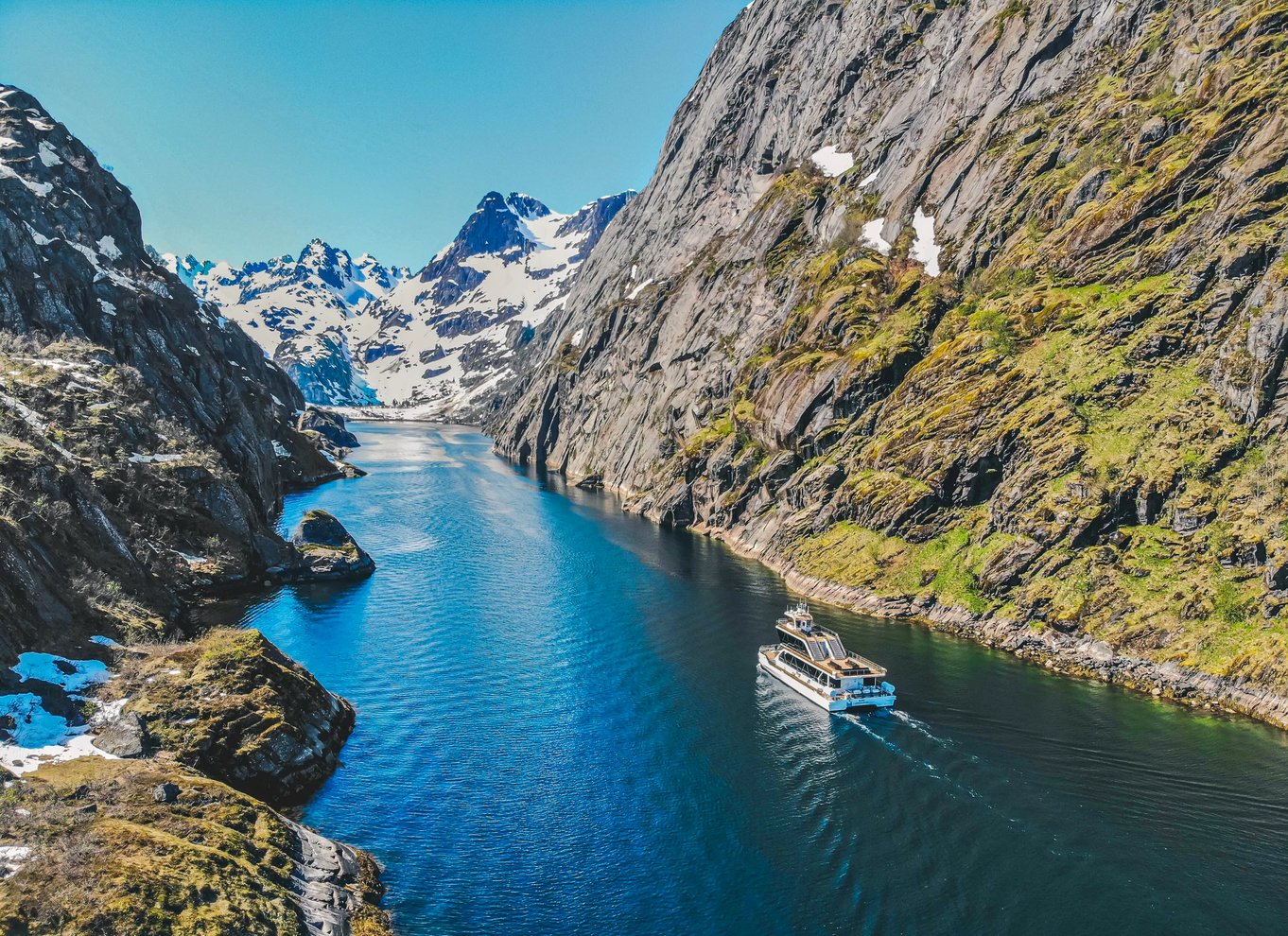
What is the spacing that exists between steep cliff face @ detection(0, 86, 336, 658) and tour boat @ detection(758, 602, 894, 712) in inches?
1855

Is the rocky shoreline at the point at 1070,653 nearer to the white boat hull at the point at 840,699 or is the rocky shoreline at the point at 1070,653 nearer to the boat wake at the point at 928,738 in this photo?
the white boat hull at the point at 840,699

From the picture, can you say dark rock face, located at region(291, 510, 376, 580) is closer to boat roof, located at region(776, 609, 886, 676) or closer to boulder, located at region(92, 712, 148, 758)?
boulder, located at region(92, 712, 148, 758)

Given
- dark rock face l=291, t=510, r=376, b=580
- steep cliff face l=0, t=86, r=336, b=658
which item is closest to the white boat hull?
steep cliff face l=0, t=86, r=336, b=658

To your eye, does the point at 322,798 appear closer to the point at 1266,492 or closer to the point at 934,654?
the point at 934,654

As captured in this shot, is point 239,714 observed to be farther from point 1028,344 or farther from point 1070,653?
point 1028,344

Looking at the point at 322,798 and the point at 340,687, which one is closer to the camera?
the point at 322,798

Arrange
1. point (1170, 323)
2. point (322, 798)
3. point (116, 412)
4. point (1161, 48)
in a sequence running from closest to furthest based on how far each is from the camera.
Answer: point (322, 798) → point (1170, 323) → point (116, 412) → point (1161, 48)

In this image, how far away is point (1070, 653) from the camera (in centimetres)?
5800

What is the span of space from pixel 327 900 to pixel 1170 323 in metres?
80.4

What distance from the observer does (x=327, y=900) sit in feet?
90.4

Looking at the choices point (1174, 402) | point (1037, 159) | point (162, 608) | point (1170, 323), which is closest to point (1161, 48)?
point (1037, 159)

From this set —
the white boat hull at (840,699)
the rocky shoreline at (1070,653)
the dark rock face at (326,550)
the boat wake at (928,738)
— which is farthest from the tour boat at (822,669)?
the dark rock face at (326,550)

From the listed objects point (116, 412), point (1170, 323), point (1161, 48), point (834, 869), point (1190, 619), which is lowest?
point (834, 869)

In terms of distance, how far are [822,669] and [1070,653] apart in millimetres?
23552
